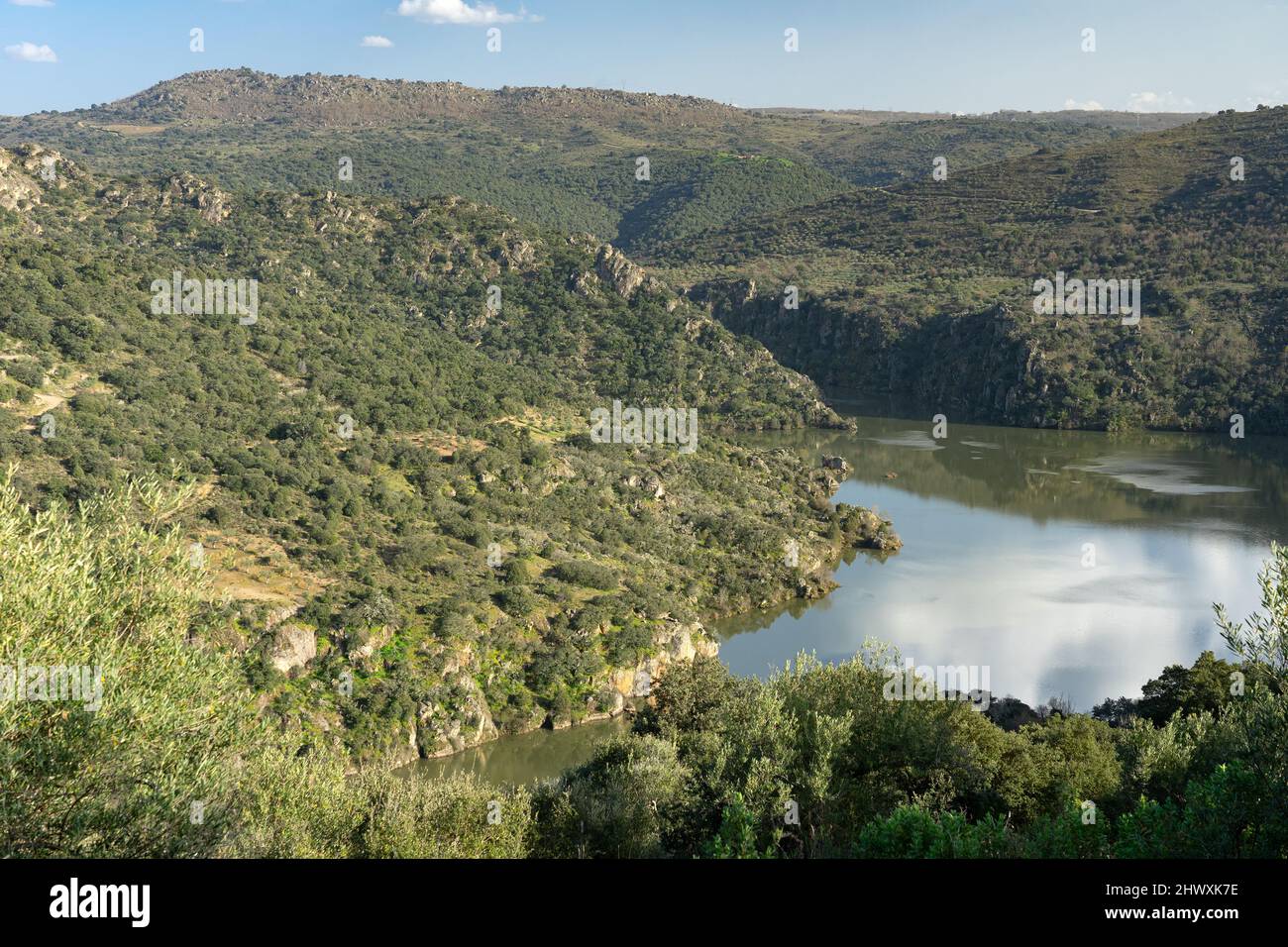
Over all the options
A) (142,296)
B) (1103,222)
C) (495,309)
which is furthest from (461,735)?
(1103,222)

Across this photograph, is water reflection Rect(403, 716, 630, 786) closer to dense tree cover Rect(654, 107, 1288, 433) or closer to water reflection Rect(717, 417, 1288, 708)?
water reflection Rect(717, 417, 1288, 708)

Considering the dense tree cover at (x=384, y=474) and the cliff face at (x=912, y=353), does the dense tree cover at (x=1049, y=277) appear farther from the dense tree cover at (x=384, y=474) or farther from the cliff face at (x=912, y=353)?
the dense tree cover at (x=384, y=474)

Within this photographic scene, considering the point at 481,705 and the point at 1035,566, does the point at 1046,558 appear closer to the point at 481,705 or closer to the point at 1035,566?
the point at 1035,566

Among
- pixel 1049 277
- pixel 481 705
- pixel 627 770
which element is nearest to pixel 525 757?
pixel 481 705

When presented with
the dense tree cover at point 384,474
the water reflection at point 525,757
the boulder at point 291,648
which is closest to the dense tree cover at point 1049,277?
the dense tree cover at point 384,474

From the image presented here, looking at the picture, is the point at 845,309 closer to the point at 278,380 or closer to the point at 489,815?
the point at 278,380
